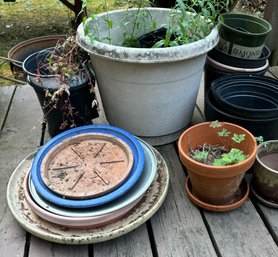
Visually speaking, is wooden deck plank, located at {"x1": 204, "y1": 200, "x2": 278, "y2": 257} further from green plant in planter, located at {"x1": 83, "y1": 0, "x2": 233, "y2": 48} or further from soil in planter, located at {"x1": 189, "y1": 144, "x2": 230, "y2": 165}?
green plant in planter, located at {"x1": 83, "y1": 0, "x2": 233, "y2": 48}

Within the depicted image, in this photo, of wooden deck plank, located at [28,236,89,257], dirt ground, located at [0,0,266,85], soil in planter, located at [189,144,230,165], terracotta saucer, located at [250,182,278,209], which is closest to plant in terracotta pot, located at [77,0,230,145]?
soil in planter, located at [189,144,230,165]

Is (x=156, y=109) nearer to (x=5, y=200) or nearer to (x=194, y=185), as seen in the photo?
(x=194, y=185)

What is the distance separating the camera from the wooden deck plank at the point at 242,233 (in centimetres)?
110

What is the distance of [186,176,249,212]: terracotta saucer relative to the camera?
121 cm

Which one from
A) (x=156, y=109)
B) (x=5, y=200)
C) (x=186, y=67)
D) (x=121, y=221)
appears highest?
(x=186, y=67)

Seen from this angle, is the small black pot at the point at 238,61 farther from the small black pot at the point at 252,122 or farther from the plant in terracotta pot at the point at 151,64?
the small black pot at the point at 252,122

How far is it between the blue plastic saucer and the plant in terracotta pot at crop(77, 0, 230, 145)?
139mm

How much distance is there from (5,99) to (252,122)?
1.30 m

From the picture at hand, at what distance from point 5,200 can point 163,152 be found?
665 mm

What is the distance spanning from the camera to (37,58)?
150cm

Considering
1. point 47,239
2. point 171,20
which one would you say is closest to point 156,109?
point 171,20

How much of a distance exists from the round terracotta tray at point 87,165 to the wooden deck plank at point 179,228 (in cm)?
21

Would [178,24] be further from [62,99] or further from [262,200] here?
[262,200]

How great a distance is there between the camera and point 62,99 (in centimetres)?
140
